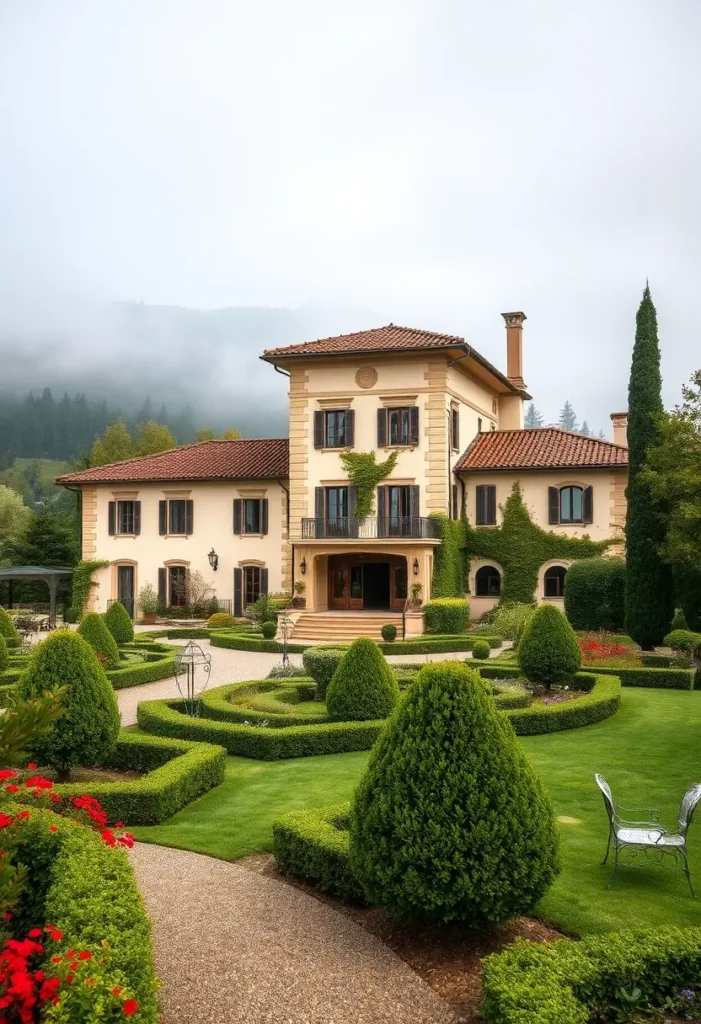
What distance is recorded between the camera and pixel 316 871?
7586mm

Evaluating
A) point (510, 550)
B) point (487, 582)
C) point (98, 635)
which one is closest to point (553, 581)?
point (510, 550)

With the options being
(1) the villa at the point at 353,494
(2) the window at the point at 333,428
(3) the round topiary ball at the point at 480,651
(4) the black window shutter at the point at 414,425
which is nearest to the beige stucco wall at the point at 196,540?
(1) the villa at the point at 353,494

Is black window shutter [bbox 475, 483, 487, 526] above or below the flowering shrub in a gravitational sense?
above

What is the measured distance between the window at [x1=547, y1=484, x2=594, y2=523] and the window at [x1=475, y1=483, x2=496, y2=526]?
1.98 meters

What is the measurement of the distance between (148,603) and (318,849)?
28.2m

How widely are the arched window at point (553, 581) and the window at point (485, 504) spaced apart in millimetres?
2654

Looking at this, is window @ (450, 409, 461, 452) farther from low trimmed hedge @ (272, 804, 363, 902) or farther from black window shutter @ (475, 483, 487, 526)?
low trimmed hedge @ (272, 804, 363, 902)

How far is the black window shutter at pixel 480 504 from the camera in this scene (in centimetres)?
3300

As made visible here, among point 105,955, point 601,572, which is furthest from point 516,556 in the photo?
point 105,955

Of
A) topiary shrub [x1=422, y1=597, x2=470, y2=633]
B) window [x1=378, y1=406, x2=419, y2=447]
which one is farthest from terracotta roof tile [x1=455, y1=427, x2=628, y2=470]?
topiary shrub [x1=422, y1=597, x2=470, y2=633]

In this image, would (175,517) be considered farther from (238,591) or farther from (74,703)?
(74,703)

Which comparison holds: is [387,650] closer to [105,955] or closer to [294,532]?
[294,532]

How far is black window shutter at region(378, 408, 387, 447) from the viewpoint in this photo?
3147 centimetres

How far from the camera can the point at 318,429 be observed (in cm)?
3225
